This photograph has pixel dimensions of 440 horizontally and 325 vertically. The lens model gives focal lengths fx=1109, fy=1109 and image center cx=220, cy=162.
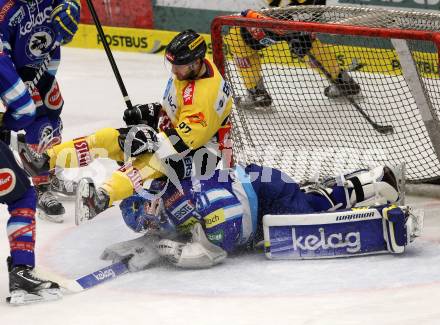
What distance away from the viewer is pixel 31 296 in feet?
13.6

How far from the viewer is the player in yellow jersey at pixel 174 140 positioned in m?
4.41

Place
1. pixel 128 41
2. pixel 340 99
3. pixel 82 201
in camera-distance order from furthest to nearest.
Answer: pixel 128 41, pixel 340 99, pixel 82 201

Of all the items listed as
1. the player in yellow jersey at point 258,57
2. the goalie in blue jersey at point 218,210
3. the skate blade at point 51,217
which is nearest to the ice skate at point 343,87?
the player in yellow jersey at point 258,57

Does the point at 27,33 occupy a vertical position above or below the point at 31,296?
above

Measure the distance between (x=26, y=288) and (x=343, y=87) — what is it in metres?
2.37

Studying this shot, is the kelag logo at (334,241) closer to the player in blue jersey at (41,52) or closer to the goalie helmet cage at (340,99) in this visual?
the goalie helmet cage at (340,99)

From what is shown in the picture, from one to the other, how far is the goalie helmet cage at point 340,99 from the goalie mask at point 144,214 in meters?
0.94

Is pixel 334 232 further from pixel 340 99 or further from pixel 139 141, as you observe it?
pixel 340 99

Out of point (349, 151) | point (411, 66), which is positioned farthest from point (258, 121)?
point (411, 66)

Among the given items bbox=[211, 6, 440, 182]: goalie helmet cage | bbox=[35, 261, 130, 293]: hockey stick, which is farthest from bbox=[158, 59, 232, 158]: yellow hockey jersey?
bbox=[211, 6, 440, 182]: goalie helmet cage

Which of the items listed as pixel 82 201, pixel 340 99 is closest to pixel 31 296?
pixel 82 201

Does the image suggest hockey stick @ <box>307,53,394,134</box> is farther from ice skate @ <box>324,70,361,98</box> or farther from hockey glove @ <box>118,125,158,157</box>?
hockey glove @ <box>118,125,158,157</box>

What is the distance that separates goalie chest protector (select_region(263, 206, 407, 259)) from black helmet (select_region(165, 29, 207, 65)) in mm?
716

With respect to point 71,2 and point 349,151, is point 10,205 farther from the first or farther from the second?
point 349,151
